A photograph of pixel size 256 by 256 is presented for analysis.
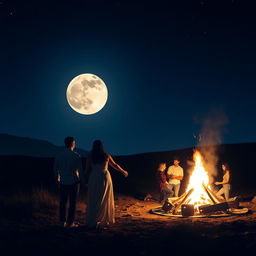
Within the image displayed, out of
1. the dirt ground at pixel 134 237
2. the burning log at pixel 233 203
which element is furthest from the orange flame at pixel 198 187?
the dirt ground at pixel 134 237

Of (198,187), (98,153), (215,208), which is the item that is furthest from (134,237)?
(198,187)

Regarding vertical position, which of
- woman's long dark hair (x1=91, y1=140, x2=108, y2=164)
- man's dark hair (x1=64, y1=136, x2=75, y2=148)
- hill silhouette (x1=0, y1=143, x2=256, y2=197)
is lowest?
hill silhouette (x1=0, y1=143, x2=256, y2=197)

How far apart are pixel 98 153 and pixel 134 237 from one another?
2165 mm

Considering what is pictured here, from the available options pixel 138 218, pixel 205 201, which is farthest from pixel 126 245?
pixel 205 201

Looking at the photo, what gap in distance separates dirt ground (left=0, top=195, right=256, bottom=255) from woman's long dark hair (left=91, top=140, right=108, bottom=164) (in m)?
1.65

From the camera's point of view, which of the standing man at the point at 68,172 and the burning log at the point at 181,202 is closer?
the standing man at the point at 68,172

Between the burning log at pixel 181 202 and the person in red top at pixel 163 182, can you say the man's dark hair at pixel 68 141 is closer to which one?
the burning log at pixel 181 202

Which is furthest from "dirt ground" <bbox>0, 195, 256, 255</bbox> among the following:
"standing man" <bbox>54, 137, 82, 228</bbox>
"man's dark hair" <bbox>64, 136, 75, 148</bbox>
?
"man's dark hair" <bbox>64, 136, 75, 148</bbox>

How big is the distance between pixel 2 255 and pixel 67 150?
9.86ft

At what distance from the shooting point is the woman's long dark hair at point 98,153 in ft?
28.6

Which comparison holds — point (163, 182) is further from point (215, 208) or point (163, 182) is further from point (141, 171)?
point (141, 171)

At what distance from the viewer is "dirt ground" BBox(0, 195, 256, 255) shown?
21.4ft

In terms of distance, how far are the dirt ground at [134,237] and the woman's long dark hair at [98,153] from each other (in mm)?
1647

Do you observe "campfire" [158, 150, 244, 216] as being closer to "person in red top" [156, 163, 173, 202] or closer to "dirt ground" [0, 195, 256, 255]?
"dirt ground" [0, 195, 256, 255]
